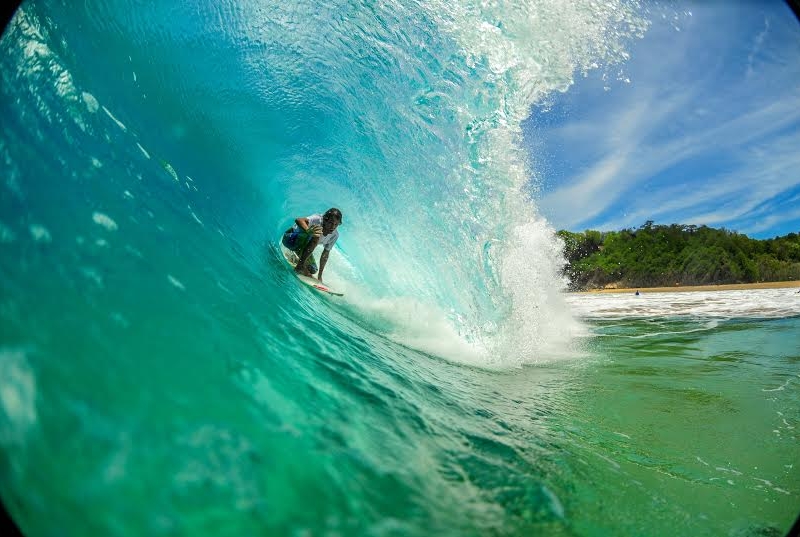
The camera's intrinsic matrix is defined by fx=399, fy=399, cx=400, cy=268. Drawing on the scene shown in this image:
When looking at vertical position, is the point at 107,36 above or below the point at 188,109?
below

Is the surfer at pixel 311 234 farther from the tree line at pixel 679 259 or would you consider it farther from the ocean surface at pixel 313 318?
the tree line at pixel 679 259

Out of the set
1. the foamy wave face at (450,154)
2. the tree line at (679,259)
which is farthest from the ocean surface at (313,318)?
Answer: the tree line at (679,259)

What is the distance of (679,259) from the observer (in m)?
65.2

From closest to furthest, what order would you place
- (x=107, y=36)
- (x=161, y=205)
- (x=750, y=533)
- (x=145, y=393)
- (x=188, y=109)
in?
(x=145, y=393) < (x=750, y=533) < (x=161, y=205) < (x=107, y=36) < (x=188, y=109)

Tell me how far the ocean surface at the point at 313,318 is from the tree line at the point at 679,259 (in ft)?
201

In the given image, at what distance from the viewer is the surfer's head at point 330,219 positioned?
6.44 meters

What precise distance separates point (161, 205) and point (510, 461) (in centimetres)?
329

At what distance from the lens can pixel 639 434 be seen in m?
3.45

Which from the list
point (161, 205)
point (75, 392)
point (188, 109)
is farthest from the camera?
point (188, 109)

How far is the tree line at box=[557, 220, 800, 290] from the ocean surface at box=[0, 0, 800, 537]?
201 feet

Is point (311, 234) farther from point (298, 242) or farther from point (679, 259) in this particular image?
point (679, 259)

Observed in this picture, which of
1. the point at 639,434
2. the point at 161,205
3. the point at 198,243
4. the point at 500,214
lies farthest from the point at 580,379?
the point at 161,205

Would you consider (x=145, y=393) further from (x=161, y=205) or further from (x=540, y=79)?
(x=540, y=79)

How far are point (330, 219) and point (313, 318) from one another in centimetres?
267
